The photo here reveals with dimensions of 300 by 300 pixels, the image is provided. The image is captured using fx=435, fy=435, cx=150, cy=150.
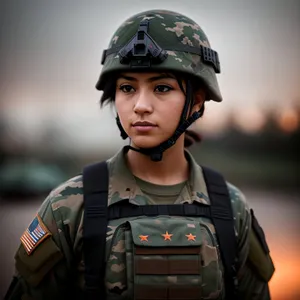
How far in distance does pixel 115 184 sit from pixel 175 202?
0.33 meters

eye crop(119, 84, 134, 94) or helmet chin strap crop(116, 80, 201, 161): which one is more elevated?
eye crop(119, 84, 134, 94)

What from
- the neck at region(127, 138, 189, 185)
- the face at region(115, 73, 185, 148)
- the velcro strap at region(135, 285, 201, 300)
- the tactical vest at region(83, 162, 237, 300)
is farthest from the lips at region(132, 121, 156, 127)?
the velcro strap at region(135, 285, 201, 300)

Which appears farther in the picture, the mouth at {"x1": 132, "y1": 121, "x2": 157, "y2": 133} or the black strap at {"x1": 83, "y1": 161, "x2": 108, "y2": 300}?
the mouth at {"x1": 132, "y1": 121, "x2": 157, "y2": 133}

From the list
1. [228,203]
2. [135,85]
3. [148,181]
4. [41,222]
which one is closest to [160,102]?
[135,85]

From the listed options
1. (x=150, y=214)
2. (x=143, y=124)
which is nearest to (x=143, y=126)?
(x=143, y=124)

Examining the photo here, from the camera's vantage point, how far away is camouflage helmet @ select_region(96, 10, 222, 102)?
2244mm

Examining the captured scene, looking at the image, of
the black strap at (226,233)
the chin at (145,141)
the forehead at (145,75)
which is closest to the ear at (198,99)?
the forehead at (145,75)

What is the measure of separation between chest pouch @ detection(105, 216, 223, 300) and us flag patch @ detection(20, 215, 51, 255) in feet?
1.13

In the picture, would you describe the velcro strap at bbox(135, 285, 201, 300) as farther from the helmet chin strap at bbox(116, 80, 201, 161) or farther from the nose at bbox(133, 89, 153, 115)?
the nose at bbox(133, 89, 153, 115)

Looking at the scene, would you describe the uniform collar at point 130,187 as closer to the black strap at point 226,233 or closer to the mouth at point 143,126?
the black strap at point 226,233

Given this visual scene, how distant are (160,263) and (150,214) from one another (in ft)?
0.83

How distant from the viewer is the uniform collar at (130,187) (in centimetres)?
225

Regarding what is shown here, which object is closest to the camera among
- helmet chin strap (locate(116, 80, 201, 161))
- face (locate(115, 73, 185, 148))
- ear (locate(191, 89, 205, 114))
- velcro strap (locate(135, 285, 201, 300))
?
velcro strap (locate(135, 285, 201, 300))

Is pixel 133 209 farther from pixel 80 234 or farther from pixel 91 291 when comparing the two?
pixel 91 291
